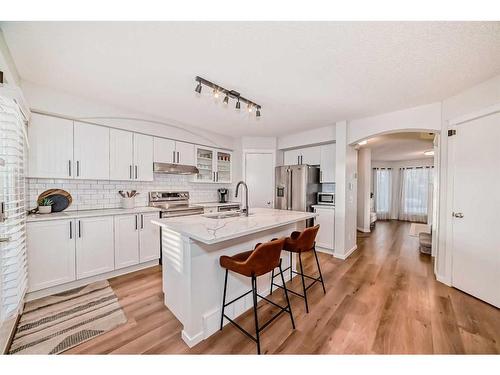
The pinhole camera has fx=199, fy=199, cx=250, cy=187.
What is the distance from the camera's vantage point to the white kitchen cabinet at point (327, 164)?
4.08 metres

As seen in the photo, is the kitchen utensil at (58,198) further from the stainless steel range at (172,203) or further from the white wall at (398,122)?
the white wall at (398,122)

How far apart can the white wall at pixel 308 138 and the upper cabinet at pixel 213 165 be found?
51.3 inches

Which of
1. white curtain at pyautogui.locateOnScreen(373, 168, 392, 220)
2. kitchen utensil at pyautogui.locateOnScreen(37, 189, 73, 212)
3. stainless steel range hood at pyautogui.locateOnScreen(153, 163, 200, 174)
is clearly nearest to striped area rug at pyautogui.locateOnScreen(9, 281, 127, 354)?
kitchen utensil at pyautogui.locateOnScreen(37, 189, 73, 212)

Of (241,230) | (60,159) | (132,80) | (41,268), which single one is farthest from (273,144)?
(41,268)

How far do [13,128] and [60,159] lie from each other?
990 mm

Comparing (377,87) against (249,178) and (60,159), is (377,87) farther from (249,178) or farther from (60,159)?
(60,159)

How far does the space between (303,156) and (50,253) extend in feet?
14.5

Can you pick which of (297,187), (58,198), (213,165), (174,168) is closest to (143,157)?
(174,168)

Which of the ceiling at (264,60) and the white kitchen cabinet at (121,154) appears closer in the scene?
the ceiling at (264,60)

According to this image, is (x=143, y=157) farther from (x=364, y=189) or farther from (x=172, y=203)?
(x=364, y=189)

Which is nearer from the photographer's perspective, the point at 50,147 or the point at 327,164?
the point at 50,147

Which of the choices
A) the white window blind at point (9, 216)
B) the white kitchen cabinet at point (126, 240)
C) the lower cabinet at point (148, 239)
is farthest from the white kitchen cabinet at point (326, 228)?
the white window blind at point (9, 216)

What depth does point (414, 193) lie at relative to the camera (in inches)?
282

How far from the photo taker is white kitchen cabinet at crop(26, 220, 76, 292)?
86.3 inches
